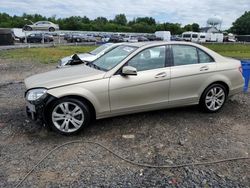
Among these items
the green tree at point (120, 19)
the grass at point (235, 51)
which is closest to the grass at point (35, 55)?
the grass at point (235, 51)

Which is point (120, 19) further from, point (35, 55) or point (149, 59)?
point (149, 59)

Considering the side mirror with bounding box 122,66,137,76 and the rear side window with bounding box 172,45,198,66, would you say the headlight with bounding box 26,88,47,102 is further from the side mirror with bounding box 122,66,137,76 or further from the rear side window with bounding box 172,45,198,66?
the rear side window with bounding box 172,45,198,66

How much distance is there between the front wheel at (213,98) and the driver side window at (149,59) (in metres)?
1.18

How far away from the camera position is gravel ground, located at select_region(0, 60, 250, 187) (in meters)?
3.60

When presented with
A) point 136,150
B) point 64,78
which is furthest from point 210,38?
point 136,150

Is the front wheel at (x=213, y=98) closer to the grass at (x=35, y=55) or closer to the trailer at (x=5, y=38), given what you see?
the grass at (x=35, y=55)

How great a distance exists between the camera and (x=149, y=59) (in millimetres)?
5359

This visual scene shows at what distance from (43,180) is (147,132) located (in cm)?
206

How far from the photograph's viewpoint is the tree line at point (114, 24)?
82.8 meters

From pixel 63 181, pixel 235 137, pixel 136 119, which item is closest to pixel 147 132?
pixel 136 119

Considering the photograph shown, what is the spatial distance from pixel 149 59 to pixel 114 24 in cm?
9414

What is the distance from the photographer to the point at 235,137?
4875 mm

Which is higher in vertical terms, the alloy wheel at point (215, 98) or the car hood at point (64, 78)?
the car hood at point (64, 78)

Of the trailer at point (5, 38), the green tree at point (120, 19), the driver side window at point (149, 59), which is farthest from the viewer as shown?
the green tree at point (120, 19)
